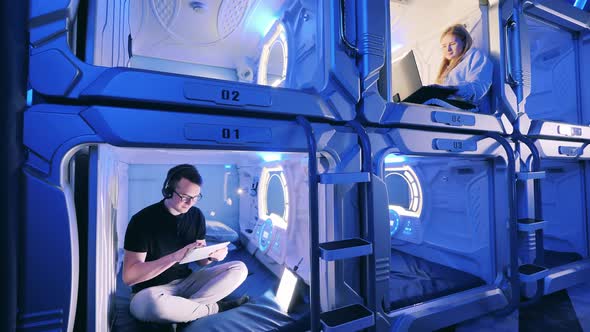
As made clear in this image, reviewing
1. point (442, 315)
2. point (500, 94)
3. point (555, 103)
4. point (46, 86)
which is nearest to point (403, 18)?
point (500, 94)

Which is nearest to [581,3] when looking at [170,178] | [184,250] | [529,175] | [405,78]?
[405,78]

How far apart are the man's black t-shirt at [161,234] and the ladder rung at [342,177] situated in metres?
0.78

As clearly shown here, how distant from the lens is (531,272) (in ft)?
4.57

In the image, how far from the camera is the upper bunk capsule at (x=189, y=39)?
764 mm

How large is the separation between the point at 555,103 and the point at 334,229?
250 cm

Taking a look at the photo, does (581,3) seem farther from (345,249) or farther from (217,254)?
(217,254)

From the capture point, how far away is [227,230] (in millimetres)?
2123

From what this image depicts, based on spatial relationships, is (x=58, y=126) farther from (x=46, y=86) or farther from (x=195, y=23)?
(x=195, y=23)

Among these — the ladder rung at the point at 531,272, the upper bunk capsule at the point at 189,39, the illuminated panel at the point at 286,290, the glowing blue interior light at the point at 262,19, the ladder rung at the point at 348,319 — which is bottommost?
the illuminated panel at the point at 286,290

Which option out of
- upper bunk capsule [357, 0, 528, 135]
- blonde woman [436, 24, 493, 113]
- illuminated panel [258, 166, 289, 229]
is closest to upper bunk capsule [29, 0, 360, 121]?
upper bunk capsule [357, 0, 528, 135]

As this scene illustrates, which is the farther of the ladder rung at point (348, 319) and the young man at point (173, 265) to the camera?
the young man at point (173, 265)

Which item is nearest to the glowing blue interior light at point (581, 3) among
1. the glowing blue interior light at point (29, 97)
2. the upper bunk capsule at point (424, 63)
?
the upper bunk capsule at point (424, 63)

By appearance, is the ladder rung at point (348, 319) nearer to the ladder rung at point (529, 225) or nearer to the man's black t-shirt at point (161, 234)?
the man's black t-shirt at point (161, 234)

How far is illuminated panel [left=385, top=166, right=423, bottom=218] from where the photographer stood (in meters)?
2.55
